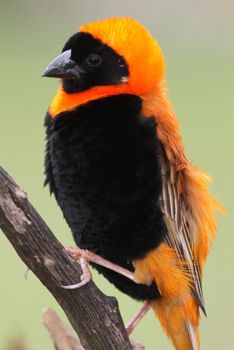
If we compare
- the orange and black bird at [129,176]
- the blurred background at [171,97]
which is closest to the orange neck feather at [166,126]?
the orange and black bird at [129,176]

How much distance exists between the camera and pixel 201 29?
337 inches

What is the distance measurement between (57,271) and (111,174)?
0.51 metres

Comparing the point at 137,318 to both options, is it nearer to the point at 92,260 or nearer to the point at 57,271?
the point at 92,260

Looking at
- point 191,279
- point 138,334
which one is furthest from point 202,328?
point 191,279

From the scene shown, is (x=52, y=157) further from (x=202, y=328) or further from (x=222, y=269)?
(x=222, y=269)

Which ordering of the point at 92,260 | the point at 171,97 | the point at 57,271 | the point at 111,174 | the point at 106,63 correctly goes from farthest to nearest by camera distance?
the point at 171,97, the point at 106,63, the point at 92,260, the point at 111,174, the point at 57,271

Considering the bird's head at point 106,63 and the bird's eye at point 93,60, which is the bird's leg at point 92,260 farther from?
the bird's eye at point 93,60

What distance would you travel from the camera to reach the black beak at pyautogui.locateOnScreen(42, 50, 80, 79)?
3686mm

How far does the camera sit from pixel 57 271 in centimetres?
312

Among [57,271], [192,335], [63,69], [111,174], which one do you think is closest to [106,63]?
[63,69]

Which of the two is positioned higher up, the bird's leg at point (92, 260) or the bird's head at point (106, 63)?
the bird's head at point (106, 63)

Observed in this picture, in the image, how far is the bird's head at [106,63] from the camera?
145 inches

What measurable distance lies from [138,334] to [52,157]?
177 cm

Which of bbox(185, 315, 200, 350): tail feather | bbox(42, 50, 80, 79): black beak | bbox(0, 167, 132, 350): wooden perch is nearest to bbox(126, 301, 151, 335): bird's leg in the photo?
bbox(185, 315, 200, 350): tail feather
